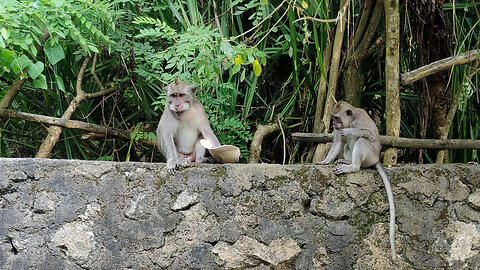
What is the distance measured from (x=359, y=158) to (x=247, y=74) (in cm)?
180

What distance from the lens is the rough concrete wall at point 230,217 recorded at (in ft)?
11.9

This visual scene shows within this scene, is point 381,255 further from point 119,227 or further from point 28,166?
point 28,166

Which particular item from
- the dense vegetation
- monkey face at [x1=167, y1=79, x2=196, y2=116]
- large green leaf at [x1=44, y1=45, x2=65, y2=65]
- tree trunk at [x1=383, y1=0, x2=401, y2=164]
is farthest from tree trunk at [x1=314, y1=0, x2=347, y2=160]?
large green leaf at [x1=44, y1=45, x2=65, y2=65]

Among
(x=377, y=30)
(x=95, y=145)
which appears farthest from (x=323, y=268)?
(x=95, y=145)

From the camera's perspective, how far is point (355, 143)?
443 cm

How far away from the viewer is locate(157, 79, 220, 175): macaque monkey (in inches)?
179

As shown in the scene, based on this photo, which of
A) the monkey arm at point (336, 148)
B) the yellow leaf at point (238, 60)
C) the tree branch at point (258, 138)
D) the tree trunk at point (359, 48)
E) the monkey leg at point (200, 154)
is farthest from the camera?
the tree branch at point (258, 138)

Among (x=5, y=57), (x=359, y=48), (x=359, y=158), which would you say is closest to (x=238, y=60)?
(x=359, y=158)

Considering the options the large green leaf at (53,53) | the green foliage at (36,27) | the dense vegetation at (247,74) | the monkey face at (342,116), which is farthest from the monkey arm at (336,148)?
the large green leaf at (53,53)

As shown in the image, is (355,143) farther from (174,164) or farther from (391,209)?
(174,164)

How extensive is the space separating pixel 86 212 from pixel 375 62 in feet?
10.4

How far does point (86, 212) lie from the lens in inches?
145

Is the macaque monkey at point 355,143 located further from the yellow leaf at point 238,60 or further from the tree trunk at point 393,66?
the yellow leaf at point 238,60

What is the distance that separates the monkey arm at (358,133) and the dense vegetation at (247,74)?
314 mm
